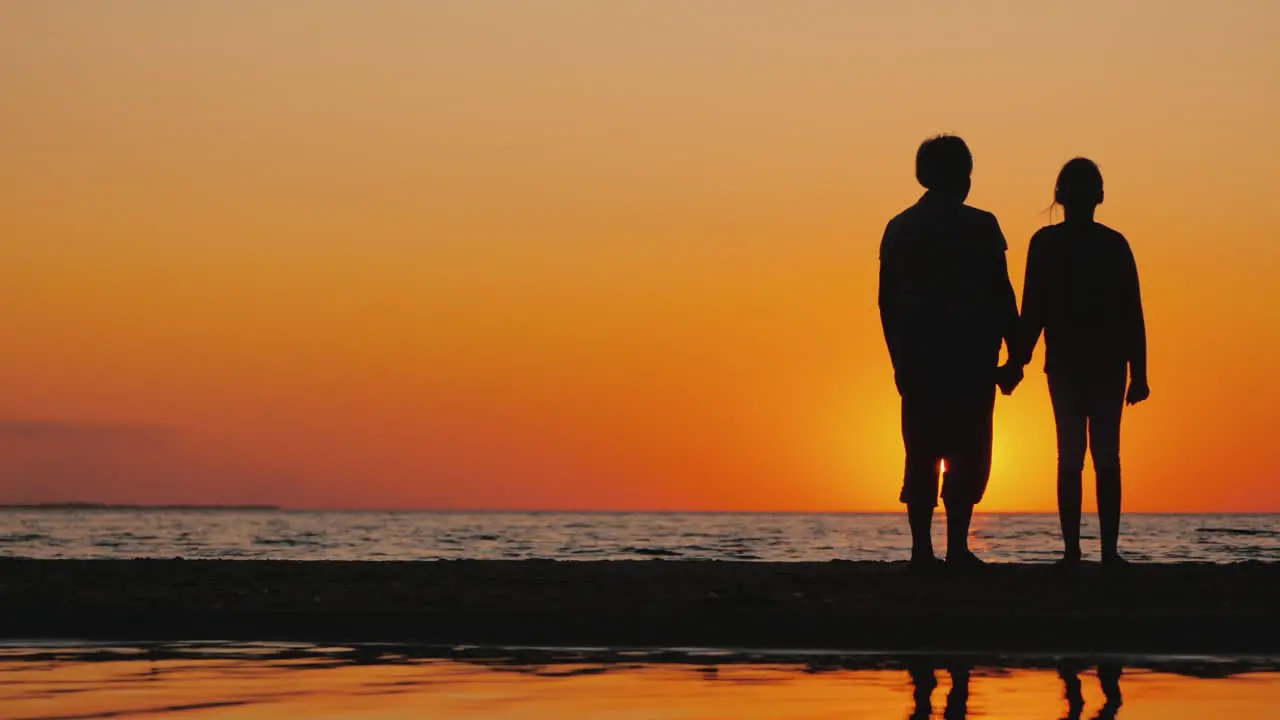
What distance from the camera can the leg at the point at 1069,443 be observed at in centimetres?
1073

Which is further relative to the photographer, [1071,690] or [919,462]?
[919,462]

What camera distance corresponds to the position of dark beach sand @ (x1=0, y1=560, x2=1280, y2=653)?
9.58 metres

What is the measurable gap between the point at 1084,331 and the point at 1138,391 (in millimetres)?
424

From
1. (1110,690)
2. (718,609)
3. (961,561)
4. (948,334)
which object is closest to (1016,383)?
(948,334)

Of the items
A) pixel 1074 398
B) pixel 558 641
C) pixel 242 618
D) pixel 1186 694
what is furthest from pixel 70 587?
pixel 1186 694

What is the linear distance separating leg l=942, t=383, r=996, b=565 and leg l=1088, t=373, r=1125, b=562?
575 millimetres

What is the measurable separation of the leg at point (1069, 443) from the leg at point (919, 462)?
0.70 m

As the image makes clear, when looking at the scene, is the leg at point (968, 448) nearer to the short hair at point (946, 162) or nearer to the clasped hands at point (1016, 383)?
the clasped hands at point (1016, 383)

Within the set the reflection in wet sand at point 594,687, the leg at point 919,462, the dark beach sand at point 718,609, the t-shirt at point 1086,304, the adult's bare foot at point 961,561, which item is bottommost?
the reflection in wet sand at point 594,687

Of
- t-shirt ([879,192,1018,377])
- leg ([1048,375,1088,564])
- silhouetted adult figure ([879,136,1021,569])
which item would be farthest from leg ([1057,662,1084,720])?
t-shirt ([879,192,1018,377])

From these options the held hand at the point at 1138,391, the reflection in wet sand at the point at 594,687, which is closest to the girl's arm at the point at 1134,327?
the held hand at the point at 1138,391

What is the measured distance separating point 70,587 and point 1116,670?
6.38 meters

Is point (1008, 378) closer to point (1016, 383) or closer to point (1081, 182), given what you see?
point (1016, 383)

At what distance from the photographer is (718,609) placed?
33.8 feet
